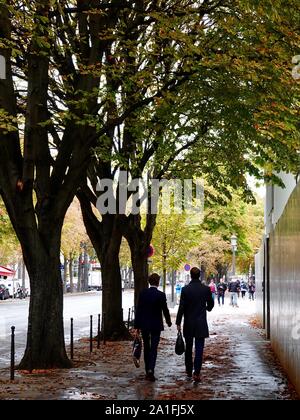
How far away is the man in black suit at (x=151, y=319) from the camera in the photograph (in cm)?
1225

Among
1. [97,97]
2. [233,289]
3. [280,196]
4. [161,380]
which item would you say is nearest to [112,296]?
[280,196]

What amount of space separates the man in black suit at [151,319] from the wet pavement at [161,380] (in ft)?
1.64

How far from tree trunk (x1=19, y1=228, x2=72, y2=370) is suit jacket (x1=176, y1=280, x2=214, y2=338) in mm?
3116

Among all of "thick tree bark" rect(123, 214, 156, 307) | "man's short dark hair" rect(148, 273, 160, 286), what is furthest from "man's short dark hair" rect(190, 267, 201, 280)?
"thick tree bark" rect(123, 214, 156, 307)

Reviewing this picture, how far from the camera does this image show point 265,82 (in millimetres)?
13727

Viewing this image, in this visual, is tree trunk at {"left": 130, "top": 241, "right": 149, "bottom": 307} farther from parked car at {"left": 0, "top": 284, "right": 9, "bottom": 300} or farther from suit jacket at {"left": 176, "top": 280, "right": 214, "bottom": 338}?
parked car at {"left": 0, "top": 284, "right": 9, "bottom": 300}

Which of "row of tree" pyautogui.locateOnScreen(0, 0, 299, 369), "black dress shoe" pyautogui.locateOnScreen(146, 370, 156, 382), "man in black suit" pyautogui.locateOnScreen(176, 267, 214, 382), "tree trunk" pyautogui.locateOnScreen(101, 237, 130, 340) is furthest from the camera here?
"tree trunk" pyautogui.locateOnScreen(101, 237, 130, 340)

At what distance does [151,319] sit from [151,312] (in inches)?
4.5

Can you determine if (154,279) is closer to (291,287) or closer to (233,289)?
(291,287)

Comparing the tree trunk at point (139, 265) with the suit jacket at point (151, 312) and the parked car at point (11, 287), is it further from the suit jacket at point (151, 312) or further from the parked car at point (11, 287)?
the parked car at point (11, 287)

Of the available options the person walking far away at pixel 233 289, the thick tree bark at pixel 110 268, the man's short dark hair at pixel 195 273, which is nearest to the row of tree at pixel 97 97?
the man's short dark hair at pixel 195 273

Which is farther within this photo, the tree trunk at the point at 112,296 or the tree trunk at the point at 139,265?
the tree trunk at the point at 139,265

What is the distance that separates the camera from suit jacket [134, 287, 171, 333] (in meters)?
12.2

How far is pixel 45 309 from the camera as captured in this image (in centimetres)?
1444
